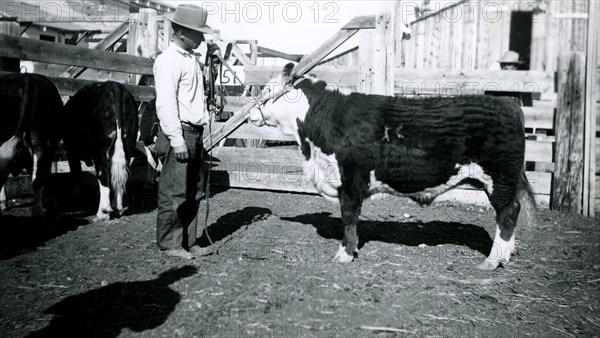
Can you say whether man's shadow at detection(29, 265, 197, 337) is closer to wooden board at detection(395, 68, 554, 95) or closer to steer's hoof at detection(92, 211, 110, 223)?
steer's hoof at detection(92, 211, 110, 223)

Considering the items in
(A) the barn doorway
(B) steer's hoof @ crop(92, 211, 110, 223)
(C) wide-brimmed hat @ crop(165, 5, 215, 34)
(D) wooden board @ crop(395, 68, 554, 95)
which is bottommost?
(B) steer's hoof @ crop(92, 211, 110, 223)

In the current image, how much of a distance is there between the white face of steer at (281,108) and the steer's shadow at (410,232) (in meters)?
1.46

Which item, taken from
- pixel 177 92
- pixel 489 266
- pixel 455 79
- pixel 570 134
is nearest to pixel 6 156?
pixel 177 92

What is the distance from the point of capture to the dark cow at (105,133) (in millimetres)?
6605

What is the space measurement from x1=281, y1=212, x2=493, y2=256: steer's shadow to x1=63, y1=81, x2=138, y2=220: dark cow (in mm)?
2365

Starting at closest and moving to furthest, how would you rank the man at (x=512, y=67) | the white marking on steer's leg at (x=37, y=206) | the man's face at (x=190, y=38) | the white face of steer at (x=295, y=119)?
the man's face at (x=190, y=38)
the white face of steer at (x=295, y=119)
the white marking on steer's leg at (x=37, y=206)
the man at (x=512, y=67)

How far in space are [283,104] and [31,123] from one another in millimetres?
3041

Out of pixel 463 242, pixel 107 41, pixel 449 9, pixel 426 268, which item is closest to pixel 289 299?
pixel 426 268

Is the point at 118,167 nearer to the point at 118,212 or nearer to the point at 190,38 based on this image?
the point at 118,212

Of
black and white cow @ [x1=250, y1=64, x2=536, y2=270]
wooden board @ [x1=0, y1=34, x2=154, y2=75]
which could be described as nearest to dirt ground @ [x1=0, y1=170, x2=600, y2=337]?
black and white cow @ [x1=250, y1=64, x2=536, y2=270]

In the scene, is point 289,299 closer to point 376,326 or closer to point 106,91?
point 376,326

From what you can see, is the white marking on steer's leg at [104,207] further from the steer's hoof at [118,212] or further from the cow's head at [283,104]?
the cow's head at [283,104]

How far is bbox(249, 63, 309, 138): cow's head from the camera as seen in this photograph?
5359 mm

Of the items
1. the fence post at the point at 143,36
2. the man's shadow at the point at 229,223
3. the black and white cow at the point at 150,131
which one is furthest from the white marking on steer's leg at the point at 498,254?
the fence post at the point at 143,36
